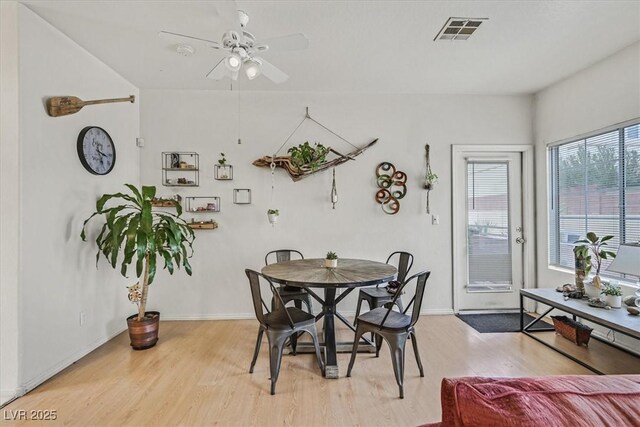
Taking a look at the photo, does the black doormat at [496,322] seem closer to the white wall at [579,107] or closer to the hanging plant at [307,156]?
the white wall at [579,107]

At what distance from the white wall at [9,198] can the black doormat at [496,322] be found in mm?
4306

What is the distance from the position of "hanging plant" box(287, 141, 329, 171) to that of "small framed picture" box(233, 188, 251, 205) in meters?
0.71

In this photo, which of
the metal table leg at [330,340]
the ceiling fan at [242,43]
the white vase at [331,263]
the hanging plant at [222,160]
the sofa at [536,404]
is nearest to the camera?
the sofa at [536,404]

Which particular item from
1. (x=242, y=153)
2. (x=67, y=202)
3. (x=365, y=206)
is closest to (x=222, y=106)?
(x=242, y=153)

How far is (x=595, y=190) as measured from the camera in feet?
10.7

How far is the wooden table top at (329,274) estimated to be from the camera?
7.80 feet

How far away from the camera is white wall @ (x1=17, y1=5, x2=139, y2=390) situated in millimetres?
2312

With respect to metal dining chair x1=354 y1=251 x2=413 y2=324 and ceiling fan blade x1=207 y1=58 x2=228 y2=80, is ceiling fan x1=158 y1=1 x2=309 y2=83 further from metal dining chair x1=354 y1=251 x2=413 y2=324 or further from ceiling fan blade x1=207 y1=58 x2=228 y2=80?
metal dining chair x1=354 y1=251 x2=413 y2=324

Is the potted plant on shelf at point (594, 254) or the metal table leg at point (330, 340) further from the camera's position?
the potted plant on shelf at point (594, 254)

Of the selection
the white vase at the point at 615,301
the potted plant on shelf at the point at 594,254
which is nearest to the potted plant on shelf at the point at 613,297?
the white vase at the point at 615,301

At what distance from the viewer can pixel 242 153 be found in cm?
386

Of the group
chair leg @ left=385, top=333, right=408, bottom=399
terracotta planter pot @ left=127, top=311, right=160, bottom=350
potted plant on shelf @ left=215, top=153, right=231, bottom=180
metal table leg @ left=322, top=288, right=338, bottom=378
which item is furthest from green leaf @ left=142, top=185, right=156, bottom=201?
chair leg @ left=385, top=333, right=408, bottom=399

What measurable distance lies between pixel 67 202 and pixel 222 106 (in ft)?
6.58

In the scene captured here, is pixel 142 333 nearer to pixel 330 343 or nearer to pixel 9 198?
A: pixel 9 198
